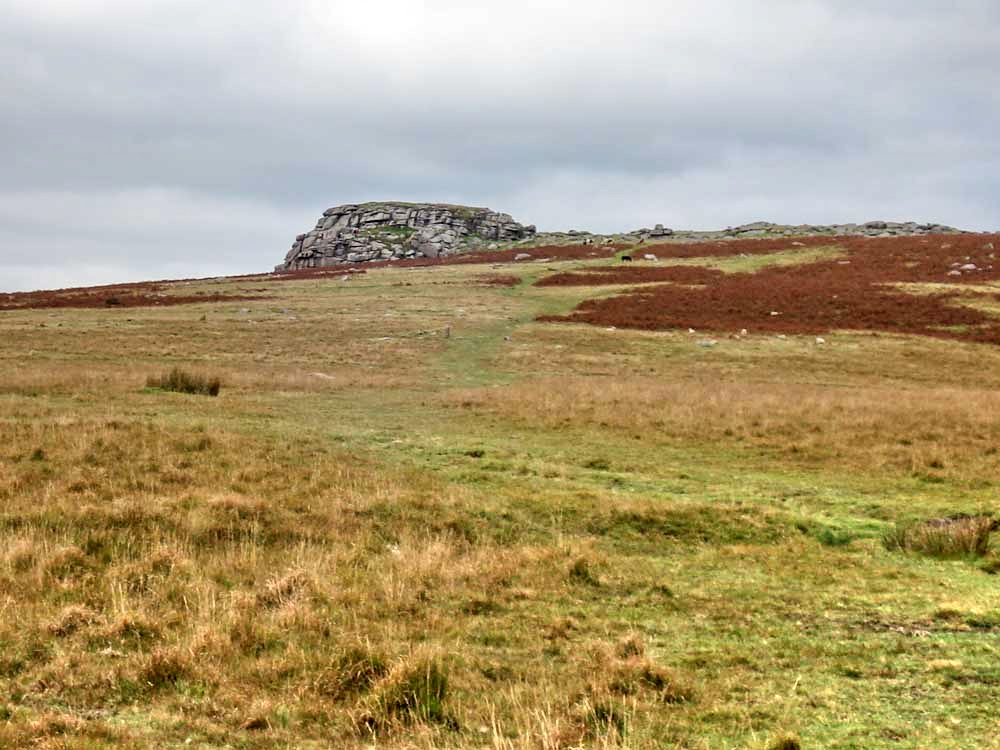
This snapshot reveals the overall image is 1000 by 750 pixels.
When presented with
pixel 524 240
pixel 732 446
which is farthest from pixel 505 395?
pixel 524 240

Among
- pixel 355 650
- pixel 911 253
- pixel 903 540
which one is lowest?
pixel 903 540

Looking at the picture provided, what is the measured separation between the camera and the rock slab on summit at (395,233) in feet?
488

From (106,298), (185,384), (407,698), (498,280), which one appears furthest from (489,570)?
(106,298)

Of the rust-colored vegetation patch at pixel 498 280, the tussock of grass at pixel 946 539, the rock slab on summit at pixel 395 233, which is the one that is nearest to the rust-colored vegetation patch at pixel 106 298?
the rust-colored vegetation patch at pixel 498 280

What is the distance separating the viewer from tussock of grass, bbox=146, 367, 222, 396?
29.8 meters

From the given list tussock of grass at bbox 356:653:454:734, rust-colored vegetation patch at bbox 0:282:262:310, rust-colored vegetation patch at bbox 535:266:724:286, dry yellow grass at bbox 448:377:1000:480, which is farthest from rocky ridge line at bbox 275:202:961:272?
tussock of grass at bbox 356:653:454:734

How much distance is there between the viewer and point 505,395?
31.1 meters

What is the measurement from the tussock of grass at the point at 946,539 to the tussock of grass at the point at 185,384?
24537 mm

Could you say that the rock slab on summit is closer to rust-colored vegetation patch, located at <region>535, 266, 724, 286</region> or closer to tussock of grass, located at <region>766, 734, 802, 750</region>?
rust-colored vegetation patch, located at <region>535, 266, 724, 286</region>

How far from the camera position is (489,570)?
1176cm

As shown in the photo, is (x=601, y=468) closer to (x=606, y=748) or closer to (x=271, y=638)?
(x=271, y=638)

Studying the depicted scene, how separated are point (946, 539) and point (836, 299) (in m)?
49.1

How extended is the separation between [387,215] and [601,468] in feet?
505

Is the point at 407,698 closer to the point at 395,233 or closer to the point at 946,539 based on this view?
the point at 946,539
